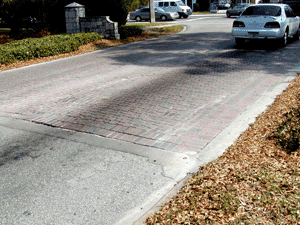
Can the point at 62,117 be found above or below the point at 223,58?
below

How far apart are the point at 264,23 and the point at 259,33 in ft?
1.49

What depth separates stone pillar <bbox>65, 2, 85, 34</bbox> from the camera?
62.2ft

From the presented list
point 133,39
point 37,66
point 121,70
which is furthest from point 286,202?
point 133,39

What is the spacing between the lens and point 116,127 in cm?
602

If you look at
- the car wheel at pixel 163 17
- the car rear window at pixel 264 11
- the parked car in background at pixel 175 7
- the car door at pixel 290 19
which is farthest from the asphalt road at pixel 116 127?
the parked car in background at pixel 175 7

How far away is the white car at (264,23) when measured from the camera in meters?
13.8

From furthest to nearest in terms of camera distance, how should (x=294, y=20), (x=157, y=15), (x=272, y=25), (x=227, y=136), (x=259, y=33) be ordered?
(x=157, y=15)
(x=294, y=20)
(x=259, y=33)
(x=272, y=25)
(x=227, y=136)

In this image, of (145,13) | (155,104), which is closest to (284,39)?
(155,104)

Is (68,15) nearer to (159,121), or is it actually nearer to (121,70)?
(121,70)

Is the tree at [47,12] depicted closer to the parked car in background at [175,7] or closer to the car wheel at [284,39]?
the car wheel at [284,39]

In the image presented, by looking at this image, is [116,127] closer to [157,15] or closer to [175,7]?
[157,15]

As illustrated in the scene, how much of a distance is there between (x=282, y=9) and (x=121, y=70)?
26.8 feet

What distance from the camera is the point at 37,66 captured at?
13.1 meters

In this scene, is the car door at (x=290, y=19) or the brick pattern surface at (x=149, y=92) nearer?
the brick pattern surface at (x=149, y=92)
